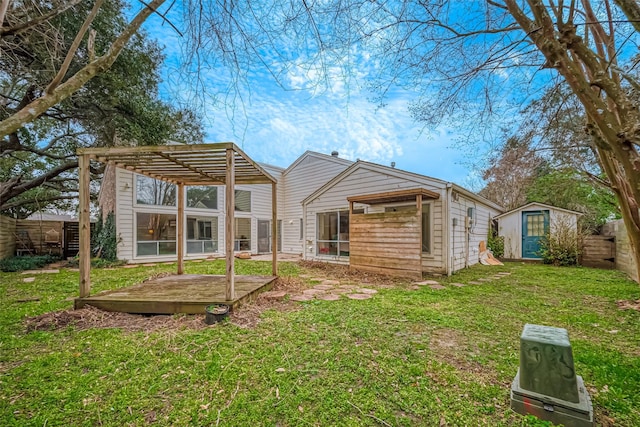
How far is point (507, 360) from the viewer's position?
8.97ft

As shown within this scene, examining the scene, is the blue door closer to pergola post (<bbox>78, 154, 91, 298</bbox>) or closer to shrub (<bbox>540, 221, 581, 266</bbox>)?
shrub (<bbox>540, 221, 581, 266</bbox>)

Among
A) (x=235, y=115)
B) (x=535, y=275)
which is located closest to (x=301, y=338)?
(x=235, y=115)

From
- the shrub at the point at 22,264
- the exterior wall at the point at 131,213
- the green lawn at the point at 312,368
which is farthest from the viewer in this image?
the exterior wall at the point at 131,213

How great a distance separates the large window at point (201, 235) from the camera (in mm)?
12250

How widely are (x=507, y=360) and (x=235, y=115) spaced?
140 inches

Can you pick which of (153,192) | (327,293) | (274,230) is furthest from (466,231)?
(153,192)

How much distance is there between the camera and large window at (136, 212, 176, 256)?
10961 millimetres

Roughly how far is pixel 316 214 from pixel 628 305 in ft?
28.0

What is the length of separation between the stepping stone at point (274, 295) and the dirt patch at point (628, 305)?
5650 mm

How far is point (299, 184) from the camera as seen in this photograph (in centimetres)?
1551

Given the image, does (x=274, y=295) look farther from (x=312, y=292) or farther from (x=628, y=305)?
(x=628, y=305)

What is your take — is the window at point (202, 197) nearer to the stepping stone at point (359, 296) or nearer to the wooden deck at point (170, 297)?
the wooden deck at point (170, 297)

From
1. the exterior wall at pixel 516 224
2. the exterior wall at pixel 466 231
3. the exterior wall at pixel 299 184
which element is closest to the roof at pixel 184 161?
the exterior wall at pixel 466 231

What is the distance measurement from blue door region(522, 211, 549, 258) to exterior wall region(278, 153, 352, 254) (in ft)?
→ 26.4
